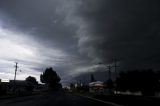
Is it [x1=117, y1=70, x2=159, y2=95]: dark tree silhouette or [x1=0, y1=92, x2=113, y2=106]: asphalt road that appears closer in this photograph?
[x1=0, y1=92, x2=113, y2=106]: asphalt road

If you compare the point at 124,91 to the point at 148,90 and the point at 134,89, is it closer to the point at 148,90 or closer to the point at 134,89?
the point at 134,89

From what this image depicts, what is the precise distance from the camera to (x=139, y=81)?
96.2 meters

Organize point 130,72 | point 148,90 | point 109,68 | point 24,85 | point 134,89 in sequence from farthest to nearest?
point 24,85 < point 130,72 < point 134,89 < point 148,90 < point 109,68

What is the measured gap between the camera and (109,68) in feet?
260

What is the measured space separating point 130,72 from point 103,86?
67.5 meters

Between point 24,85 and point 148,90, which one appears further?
point 24,85

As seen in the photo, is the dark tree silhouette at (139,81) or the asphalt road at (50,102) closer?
the asphalt road at (50,102)

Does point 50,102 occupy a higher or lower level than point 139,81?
lower

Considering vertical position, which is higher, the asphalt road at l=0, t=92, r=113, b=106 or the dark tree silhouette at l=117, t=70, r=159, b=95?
the dark tree silhouette at l=117, t=70, r=159, b=95

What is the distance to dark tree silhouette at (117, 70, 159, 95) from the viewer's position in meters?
89.9

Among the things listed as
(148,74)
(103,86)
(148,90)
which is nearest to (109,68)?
(148,90)

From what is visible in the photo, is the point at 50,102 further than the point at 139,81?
No

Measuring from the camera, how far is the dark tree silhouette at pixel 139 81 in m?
89.9

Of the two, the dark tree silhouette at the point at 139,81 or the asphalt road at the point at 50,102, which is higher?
the dark tree silhouette at the point at 139,81
